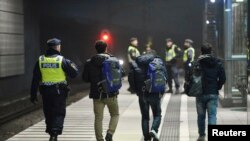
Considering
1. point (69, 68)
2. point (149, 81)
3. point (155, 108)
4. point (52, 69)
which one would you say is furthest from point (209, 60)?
point (52, 69)

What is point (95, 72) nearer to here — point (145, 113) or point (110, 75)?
point (110, 75)

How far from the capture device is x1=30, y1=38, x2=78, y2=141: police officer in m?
9.01

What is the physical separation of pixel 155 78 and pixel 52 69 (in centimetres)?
162

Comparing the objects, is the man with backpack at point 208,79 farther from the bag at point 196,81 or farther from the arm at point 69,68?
the arm at point 69,68

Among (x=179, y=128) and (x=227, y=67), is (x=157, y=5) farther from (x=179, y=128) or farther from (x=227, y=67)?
(x=179, y=128)

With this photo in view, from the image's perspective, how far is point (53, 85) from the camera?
9.01 m

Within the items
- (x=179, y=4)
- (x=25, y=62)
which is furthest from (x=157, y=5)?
(x=25, y=62)

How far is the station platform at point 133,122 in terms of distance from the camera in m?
10.0

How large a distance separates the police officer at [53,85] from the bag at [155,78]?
1153 millimetres

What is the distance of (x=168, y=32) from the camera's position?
43.9m

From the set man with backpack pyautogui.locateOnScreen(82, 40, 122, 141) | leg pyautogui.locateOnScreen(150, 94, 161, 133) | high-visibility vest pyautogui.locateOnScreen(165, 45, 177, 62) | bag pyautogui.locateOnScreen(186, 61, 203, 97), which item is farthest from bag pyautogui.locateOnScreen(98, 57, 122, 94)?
high-visibility vest pyautogui.locateOnScreen(165, 45, 177, 62)

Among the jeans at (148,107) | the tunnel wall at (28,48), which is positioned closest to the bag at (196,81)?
the jeans at (148,107)

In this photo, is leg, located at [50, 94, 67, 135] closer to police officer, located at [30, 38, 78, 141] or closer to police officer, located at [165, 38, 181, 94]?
police officer, located at [30, 38, 78, 141]

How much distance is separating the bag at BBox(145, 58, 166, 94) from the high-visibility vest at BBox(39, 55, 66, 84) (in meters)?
1.37
